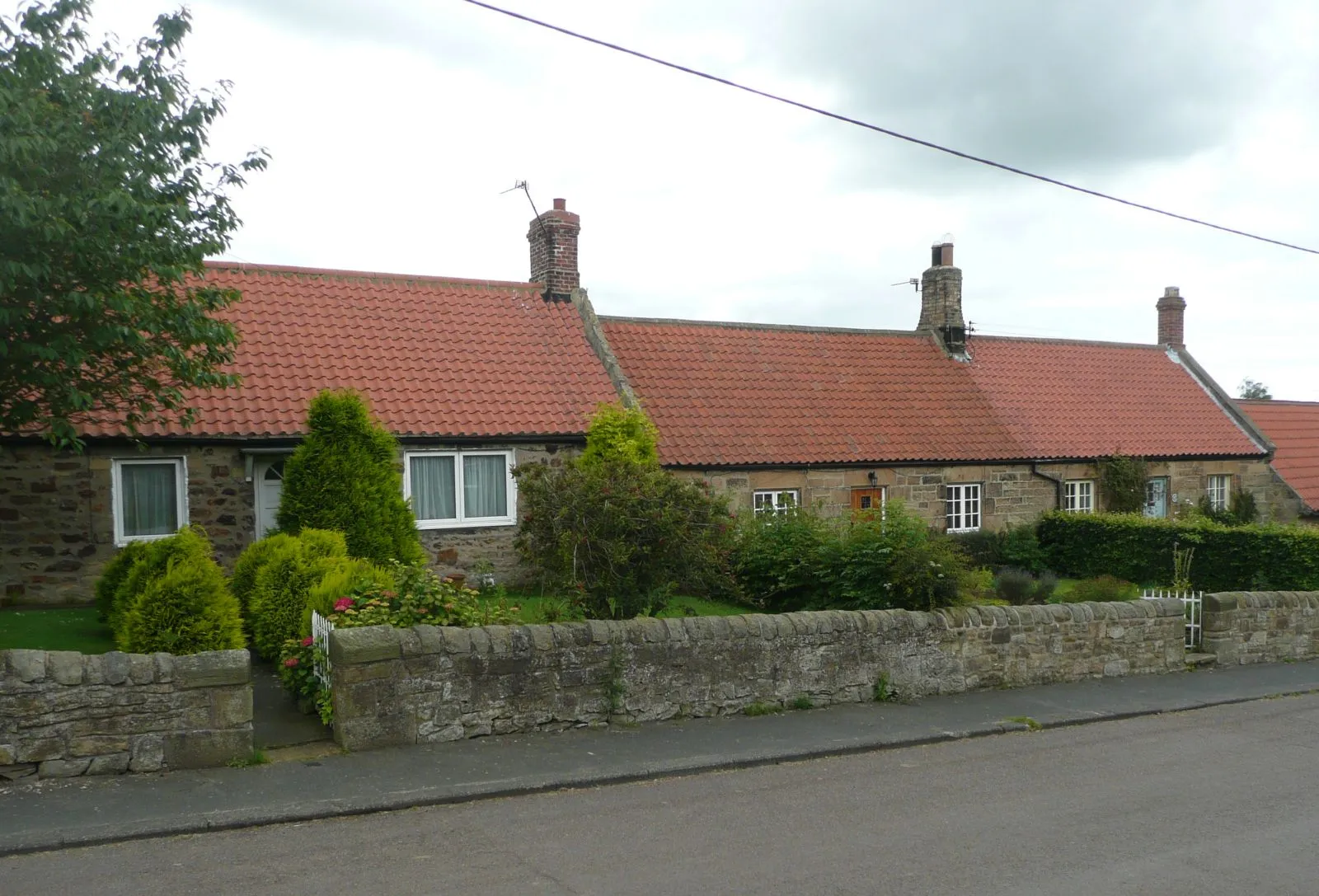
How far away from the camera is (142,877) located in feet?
21.1

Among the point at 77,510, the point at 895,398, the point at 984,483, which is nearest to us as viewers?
the point at 77,510

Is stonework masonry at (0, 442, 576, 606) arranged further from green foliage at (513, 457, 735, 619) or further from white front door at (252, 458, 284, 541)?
green foliage at (513, 457, 735, 619)

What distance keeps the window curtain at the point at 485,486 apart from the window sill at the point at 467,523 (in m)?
0.13

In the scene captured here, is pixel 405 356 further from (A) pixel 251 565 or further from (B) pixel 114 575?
(B) pixel 114 575

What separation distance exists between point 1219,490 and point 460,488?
Answer: 21025 mm

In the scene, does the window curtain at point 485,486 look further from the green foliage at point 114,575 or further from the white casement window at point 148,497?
the green foliage at point 114,575

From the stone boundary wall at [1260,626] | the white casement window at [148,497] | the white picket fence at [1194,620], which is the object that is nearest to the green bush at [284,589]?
the white casement window at [148,497]

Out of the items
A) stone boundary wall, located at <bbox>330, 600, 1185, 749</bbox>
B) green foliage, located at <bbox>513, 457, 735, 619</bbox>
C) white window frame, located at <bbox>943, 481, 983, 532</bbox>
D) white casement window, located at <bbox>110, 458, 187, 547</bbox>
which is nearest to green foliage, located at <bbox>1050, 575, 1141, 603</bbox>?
white window frame, located at <bbox>943, 481, 983, 532</bbox>

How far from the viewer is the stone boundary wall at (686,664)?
9.15 m

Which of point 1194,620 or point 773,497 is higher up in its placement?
point 773,497

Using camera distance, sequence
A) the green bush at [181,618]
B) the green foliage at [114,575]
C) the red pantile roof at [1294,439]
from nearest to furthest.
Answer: the green bush at [181,618]
the green foliage at [114,575]
the red pantile roof at [1294,439]

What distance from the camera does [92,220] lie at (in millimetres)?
9766

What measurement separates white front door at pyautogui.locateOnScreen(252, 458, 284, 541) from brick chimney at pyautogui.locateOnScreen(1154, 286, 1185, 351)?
87.8 feet

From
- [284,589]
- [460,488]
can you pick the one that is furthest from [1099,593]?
[284,589]
